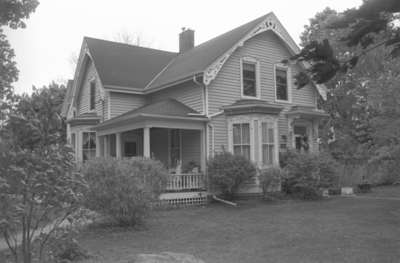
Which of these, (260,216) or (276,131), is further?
(276,131)

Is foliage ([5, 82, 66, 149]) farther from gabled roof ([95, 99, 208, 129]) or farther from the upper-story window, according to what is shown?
the upper-story window

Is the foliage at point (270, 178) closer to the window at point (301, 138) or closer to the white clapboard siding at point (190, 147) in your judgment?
the white clapboard siding at point (190, 147)

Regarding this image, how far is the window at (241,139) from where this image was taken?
15.6 meters

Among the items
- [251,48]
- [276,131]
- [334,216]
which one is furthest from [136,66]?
[334,216]

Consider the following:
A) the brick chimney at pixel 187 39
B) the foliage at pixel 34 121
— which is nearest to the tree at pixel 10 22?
the foliage at pixel 34 121

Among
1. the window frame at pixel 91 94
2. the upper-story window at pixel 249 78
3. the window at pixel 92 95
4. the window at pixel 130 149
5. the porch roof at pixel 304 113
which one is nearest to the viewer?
the upper-story window at pixel 249 78

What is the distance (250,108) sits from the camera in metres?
15.3

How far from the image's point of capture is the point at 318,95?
65.4 feet

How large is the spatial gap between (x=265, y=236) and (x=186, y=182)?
261 inches

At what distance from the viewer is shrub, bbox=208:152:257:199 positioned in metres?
14.0

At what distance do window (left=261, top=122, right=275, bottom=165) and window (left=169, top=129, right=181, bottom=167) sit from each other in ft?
12.4

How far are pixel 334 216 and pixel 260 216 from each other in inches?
79.5

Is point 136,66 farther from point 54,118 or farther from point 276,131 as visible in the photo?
point 54,118

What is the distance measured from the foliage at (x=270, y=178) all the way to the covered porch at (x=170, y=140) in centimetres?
221
